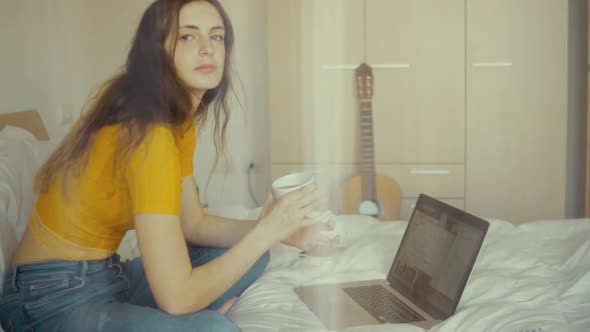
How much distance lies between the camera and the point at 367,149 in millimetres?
877

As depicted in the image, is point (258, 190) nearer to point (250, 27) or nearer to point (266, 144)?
point (266, 144)

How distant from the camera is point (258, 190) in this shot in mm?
795

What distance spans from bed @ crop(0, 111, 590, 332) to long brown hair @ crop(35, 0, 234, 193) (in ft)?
0.13

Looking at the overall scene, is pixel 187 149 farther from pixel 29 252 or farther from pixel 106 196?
pixel 29 252

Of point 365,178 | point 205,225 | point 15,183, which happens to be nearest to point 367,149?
point 365,178

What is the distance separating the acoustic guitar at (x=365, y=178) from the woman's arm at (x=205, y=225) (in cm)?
16

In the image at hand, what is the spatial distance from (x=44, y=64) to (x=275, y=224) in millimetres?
338

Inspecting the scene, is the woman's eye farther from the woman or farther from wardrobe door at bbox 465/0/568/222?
wardrobe door at bbox 465/0/568/222

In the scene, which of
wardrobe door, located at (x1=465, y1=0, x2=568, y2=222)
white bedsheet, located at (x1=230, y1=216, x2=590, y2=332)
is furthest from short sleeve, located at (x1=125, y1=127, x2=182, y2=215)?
wardrobe door, located at (x1=465, y1=0, x2=568, y2=222)

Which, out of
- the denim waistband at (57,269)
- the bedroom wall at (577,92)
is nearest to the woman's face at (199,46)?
the denim waistband at (57,269)

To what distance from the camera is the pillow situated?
688mm

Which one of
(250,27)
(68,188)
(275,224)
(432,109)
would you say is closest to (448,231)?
(432,109)

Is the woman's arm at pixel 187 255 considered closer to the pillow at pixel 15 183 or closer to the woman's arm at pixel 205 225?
the woman's arm at pixel 205 225

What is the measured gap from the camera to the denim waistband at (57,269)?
Answer: 70cm
